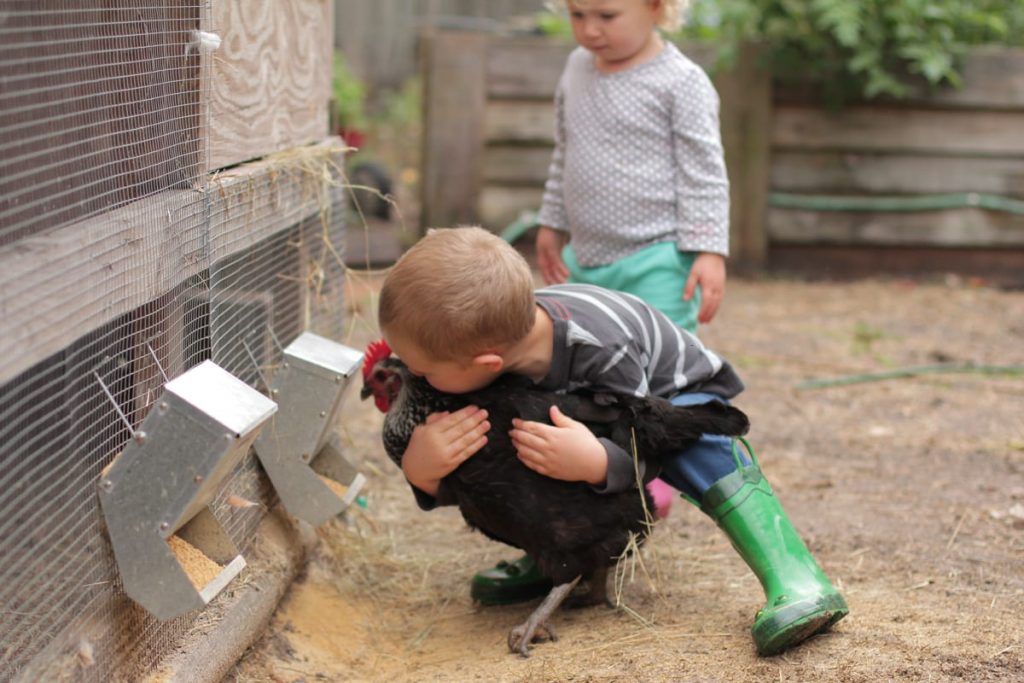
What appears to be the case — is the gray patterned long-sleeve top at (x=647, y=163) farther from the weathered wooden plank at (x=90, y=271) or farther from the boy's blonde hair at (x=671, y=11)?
the weathered wooden plank at (x=90, y=271)

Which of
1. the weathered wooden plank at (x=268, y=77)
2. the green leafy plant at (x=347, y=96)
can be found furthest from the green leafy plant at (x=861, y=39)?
the weathered wooden plank at (x=268, y=77)

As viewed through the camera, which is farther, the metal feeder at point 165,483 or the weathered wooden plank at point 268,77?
the weathered wooden plank at point 268,77

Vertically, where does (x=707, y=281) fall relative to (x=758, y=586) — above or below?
above

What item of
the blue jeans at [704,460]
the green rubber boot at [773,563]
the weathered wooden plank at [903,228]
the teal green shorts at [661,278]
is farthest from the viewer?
the weathered wooden plank at [903,228]

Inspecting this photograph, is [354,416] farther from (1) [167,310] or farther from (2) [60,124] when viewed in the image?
(2) [60,124]

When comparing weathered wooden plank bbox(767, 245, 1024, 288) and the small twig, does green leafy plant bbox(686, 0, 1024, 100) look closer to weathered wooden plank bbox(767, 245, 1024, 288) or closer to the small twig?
weathered wooden plank bbox(767, 245, 1024, 288)

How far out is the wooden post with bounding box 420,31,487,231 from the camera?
242 inches

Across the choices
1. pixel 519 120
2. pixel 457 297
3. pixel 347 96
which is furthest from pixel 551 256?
pixel 347 96

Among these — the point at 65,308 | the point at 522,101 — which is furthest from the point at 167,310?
the point at 522,101

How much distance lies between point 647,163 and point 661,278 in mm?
306

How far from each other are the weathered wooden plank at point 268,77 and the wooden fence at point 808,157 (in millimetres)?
2953

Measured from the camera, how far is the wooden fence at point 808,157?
612cm

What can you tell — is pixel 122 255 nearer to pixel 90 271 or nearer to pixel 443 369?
pixel 90 271

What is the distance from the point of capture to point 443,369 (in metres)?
2.19
